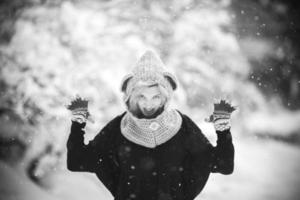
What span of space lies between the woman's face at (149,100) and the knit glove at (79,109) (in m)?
0.32

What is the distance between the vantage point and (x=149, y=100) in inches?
80.1

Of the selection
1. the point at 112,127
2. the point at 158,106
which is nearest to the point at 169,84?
the point at 158,106

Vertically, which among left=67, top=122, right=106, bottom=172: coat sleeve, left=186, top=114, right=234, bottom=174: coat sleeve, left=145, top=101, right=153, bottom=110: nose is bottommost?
left=67, top=122, right=106, bottom=172: coat sleeve

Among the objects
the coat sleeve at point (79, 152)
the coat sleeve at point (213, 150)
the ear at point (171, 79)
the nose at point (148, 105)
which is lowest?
the coat sleeve at point (79, 152)

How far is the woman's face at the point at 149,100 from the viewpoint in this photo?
2037 mm

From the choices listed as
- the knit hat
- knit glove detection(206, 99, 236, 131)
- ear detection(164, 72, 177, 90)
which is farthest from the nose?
knit glove detection(206, 99, 236, 131)

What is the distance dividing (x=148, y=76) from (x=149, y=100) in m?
0.14

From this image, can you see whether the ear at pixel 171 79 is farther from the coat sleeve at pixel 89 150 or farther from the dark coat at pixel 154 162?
the coat sleeve at pixel 89 150

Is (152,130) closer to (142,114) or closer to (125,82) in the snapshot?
(142,114)

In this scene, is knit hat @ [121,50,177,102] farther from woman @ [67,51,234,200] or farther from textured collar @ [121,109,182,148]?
textured collar @ [121,109,182,148]

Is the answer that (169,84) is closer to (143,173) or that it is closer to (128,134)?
(128,134)

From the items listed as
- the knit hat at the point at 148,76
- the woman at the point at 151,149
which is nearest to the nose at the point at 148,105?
the woman at the point at 151,149

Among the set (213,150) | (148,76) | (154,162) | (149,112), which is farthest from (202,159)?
(148,76)

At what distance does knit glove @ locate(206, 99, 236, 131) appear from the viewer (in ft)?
6.51
